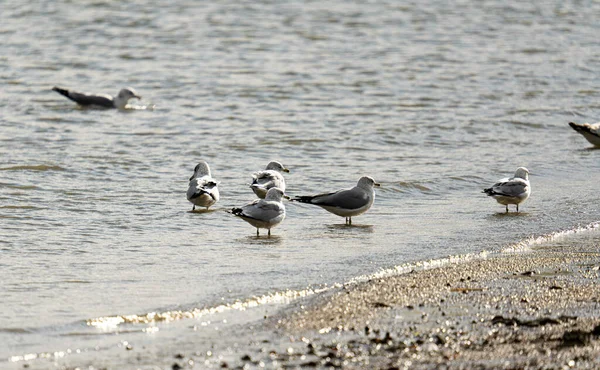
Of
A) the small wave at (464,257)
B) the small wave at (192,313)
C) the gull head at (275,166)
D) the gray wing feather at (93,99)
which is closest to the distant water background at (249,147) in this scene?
the small wave at (192,313)

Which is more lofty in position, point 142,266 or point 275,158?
point 142,266

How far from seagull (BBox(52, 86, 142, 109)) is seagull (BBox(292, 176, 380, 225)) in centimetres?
931

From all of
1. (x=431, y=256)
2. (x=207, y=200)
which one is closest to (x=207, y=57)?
(x=207, y=200)

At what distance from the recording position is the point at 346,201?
36.2ft

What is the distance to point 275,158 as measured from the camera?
49.8 feet

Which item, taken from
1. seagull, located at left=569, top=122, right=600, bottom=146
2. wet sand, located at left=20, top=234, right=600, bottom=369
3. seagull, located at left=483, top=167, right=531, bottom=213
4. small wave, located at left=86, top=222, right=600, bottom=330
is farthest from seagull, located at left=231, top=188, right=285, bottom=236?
seagull, located at left=569, top=122, right=600, bottom=146

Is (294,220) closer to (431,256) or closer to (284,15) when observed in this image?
(431,256)

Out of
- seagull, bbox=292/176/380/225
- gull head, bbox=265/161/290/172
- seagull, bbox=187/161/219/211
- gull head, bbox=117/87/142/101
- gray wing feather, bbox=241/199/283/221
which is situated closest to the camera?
gray wing feather, bbox=241/199/283/221

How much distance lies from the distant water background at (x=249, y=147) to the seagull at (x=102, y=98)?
0.26m

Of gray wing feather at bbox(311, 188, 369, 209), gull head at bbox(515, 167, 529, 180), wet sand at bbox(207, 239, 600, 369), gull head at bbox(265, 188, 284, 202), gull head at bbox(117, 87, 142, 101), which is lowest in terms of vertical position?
gull head at bbox(117, 87, 142, 101)

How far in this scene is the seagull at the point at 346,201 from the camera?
11.0 m

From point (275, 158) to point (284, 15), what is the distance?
18.4 m

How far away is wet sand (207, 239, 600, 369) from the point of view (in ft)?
20.0

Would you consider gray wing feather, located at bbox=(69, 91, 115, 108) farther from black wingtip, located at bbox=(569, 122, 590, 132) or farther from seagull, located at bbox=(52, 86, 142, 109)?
black wingtip, located at bbox=(569, 122, 590, 132)
